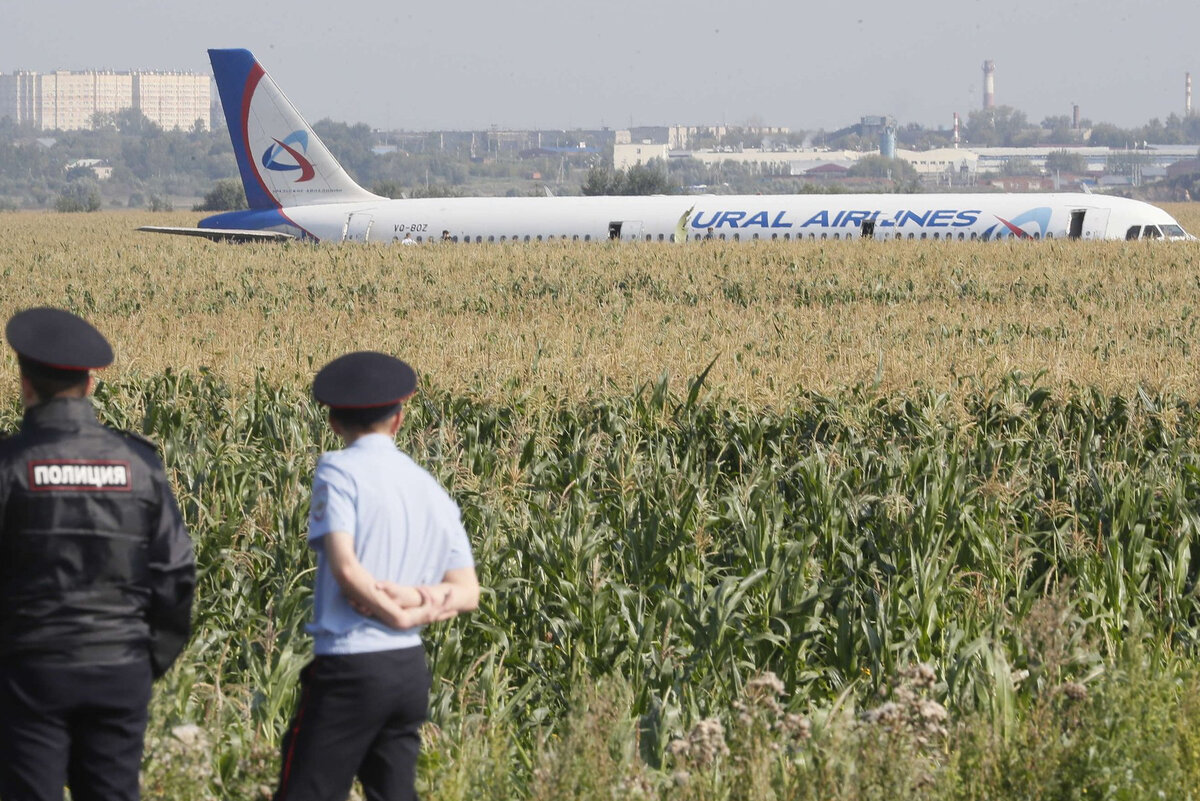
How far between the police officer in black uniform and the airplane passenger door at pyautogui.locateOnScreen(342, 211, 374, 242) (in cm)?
5013

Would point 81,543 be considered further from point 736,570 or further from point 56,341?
point 736,570

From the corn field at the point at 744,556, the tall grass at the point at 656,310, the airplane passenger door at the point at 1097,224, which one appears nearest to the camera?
the corn field at the point at 744,556

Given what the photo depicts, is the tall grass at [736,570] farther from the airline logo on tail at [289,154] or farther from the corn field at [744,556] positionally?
the airline logo on tail at [289,154]

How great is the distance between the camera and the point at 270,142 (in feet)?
187

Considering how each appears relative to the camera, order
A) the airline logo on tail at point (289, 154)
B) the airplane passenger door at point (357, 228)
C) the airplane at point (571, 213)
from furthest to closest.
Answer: the airline logo on tail at point (289, 154) → the airplane passenger door at point (357, 228) → the airplane at point (571, 213)

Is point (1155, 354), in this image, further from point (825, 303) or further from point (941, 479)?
point (825, 303)

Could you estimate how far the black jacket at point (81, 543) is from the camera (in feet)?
18.3

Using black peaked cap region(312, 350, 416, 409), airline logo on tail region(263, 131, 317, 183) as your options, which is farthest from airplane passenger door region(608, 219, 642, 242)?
black peaked cap region(312, 350, 416, 409)

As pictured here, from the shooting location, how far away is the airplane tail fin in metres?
56.5

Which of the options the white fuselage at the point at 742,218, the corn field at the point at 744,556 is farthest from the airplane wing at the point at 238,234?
the corn field at the point at 744,556

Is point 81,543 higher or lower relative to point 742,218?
lower

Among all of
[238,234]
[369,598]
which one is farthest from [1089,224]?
[369,598]

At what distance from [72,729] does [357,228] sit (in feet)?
166

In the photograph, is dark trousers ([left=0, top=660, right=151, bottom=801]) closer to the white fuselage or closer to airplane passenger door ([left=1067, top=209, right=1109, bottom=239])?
the white fuselage
